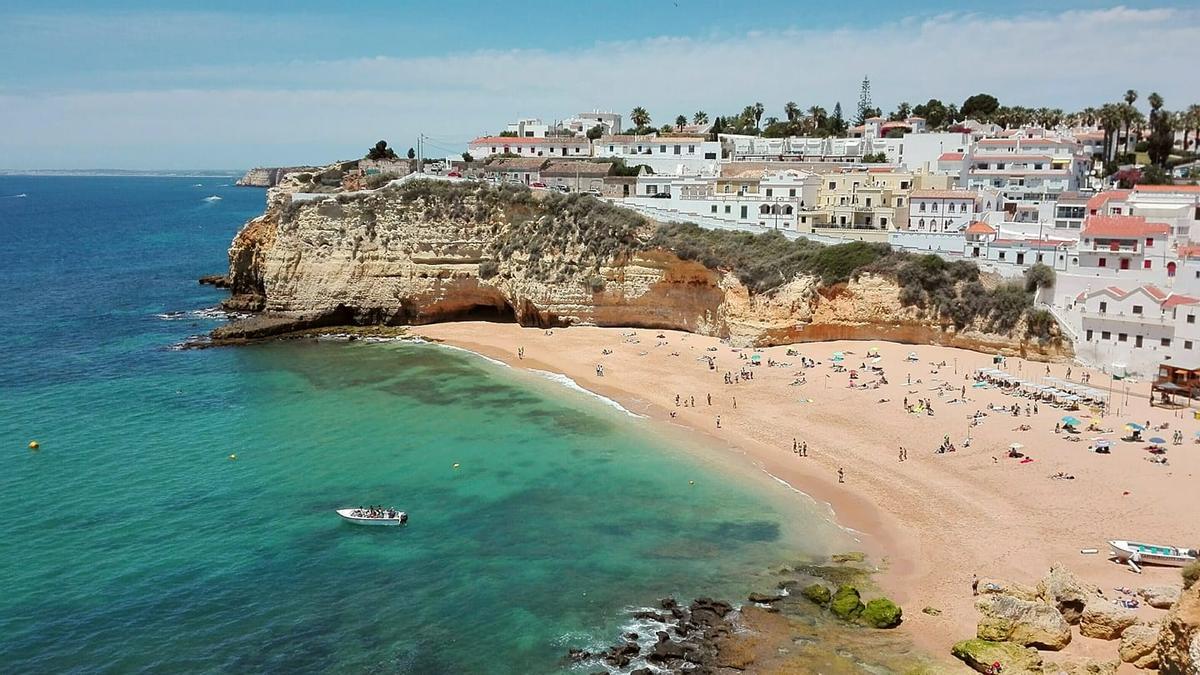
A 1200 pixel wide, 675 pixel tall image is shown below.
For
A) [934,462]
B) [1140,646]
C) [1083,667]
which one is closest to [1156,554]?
[1140,646]

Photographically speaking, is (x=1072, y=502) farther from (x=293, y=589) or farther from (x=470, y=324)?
(x=470, y=324)

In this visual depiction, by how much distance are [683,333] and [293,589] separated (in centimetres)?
3132

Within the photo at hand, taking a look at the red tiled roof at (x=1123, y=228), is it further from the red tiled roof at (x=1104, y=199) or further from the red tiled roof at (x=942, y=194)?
the red tiled roof at (x=942, y=194)

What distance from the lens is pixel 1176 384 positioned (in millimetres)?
35969

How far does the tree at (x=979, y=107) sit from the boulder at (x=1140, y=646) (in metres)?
85.0

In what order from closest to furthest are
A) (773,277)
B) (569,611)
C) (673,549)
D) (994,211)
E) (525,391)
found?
(569,611) < (673,549) < (525,391) < (773,277) < (994,211)

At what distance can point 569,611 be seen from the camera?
2275 centimetres

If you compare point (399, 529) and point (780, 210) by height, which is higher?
point (780, 210)

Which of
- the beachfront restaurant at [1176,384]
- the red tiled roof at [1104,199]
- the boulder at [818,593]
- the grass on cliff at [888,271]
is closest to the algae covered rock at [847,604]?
the boulder at [818,593]

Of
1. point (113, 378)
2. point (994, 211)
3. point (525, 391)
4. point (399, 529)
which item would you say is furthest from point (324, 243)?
point (994, 211)

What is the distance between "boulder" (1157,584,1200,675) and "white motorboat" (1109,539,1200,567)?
8404 mm

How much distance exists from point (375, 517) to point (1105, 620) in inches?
831

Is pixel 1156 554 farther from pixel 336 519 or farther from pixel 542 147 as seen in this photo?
pixel 542 147

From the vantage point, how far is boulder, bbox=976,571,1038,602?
22.1 m
